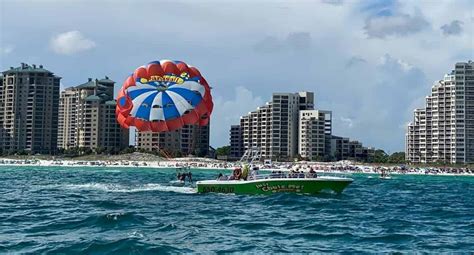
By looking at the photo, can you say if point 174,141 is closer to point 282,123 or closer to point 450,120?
point 282,123

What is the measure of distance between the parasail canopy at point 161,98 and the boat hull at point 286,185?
6118 millimetres

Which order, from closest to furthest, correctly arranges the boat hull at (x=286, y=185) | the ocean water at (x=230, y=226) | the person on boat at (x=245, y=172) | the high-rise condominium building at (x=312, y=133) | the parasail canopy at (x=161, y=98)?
1. the ocean water at (x=230, y=226)
2. the boat hull at (x=286, y=185)
3. the person on boat at (x=245, y=172)
4. the parasail canopy at (x=161, y=98)
5. the high-rise condominium building at (x=312, y=133)

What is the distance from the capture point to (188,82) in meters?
41.0

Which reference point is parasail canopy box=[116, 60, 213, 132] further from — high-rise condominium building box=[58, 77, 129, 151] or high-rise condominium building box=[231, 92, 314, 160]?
high-rise condominium building box=[58, 77, 129, 151]

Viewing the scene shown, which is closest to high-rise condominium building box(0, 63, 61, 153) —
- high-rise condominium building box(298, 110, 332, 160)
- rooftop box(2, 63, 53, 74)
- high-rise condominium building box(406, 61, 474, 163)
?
rooftop box(2, 63, 53, 74)

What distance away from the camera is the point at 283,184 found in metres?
36.4

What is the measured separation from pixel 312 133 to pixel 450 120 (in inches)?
1574

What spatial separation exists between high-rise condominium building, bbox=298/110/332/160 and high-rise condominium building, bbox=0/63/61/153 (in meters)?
81.9

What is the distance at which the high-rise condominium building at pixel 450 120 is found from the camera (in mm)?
164250

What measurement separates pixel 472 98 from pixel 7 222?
16154cm

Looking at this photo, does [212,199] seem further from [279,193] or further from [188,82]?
[188,82]

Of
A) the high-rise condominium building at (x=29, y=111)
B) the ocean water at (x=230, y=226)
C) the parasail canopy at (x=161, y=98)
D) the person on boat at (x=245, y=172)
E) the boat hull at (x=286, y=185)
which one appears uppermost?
the high-rise condominium building at (x=29, y=111)

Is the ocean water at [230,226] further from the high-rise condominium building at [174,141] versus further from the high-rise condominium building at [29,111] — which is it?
the high-rise condominium building at [29,111]

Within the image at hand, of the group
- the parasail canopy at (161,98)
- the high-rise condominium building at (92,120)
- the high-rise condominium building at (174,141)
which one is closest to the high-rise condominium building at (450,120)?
the high-rise condominium building at (174,141)
